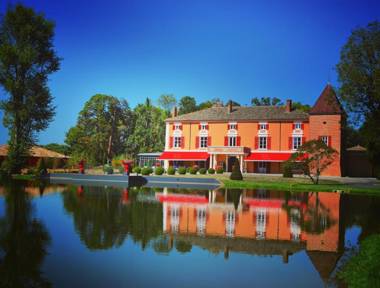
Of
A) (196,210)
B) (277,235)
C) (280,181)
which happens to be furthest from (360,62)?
(277,235)

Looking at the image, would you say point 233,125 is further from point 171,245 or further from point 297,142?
point 171,245

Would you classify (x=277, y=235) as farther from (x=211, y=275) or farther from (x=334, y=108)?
(x=334, y=108)

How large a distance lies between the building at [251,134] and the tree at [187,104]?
24260 millimetres

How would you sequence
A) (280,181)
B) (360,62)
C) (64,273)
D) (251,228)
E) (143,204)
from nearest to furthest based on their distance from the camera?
(64,273)
(251,228)
(143,204)
(360,62)
(280,181)

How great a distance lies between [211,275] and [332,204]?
1553 cm

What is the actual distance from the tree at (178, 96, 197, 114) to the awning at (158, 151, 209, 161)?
26864 mm

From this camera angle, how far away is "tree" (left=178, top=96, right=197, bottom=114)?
7456 cm

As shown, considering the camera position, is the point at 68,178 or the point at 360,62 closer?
the point at 360,62

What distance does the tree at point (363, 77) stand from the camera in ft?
94.7

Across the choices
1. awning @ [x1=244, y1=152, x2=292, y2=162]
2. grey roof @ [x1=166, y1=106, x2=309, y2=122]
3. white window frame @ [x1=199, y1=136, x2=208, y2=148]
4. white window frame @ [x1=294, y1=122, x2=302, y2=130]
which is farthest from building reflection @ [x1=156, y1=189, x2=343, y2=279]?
white window frame @ [x1=199, y1=136, x2=208, y2=148]

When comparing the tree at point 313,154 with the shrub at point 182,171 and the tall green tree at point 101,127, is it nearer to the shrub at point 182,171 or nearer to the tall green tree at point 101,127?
the shrub at point 182,171

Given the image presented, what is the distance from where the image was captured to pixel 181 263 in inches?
348

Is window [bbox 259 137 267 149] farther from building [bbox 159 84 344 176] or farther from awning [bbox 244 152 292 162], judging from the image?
awning [bbox 244 152 292 162]

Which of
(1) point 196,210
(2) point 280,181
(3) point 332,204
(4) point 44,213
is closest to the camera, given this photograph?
(4) point 44,213
